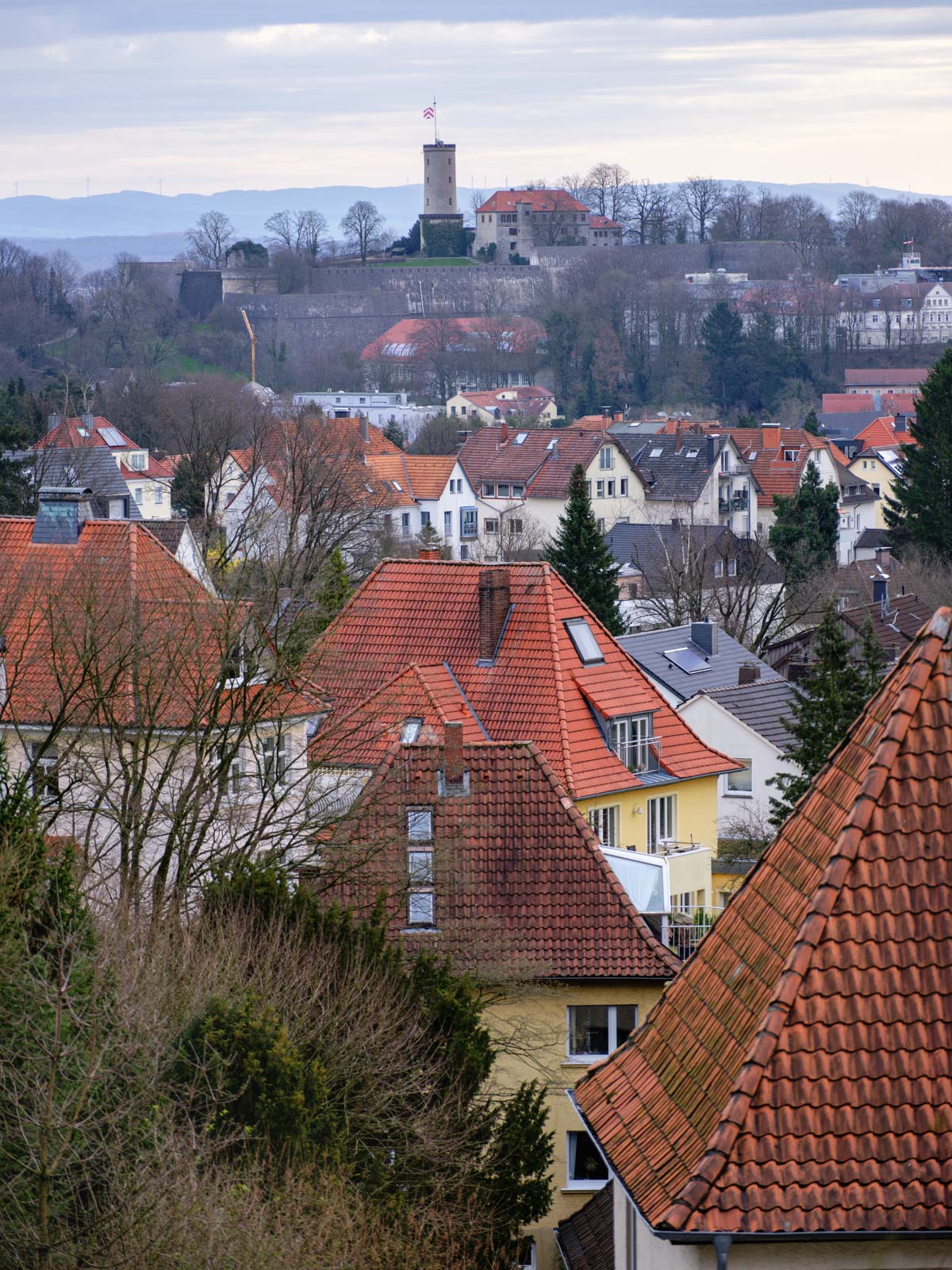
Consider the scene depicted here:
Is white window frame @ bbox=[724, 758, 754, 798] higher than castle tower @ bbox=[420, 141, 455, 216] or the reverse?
the reverse

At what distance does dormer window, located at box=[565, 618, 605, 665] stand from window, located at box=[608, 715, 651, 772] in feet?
2.97

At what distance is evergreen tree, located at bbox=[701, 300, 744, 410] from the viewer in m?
124

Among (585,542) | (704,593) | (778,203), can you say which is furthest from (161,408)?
(778,203)

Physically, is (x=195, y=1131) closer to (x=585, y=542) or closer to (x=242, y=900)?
(x=242, y=900)

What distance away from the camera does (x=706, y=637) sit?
38.5 metres

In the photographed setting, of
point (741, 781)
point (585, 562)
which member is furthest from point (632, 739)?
point (585, 562)

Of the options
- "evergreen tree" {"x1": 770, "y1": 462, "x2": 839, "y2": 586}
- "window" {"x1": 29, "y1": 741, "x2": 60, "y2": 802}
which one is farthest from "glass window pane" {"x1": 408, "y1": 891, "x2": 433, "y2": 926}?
"evergreen tree" {"x1": 770, "y1": 462, "x2": 839, "y2": 586}

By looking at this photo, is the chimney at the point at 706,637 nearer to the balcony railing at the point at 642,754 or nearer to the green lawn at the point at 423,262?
the balcony railing at the point at 642,754

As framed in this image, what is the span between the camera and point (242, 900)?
1427cm

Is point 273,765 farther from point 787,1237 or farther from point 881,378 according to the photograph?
point 881,378

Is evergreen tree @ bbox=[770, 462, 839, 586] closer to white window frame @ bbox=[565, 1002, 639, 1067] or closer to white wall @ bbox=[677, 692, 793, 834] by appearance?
white wall @ bbox=[677, 692, 793, 834]

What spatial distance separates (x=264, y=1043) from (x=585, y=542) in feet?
98.9

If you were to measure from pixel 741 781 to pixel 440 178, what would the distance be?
153 metres

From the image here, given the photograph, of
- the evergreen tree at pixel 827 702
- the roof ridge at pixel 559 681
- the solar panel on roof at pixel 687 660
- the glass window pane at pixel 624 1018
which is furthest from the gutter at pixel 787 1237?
the solar panel on roof at pixel 687 660
